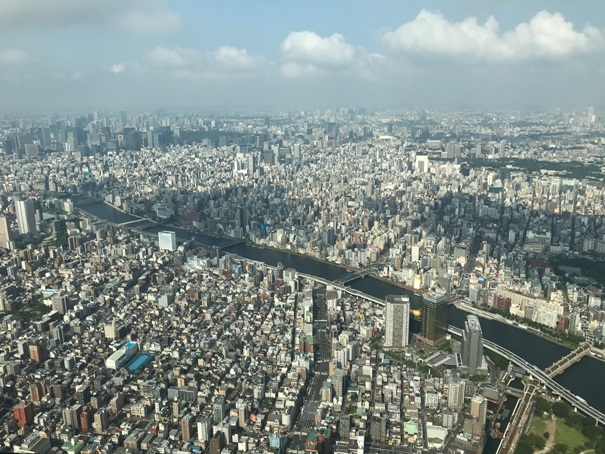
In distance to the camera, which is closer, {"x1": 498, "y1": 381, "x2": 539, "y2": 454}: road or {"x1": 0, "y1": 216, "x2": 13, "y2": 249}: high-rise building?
{"x1": 498, "y1": 381, "x2": 539, "y2": 454}: road

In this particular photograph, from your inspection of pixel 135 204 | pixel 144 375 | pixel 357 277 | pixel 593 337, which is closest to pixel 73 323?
pixel 144 375

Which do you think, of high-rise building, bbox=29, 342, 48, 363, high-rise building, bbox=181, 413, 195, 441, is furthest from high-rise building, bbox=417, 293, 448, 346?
high-rise building, bbox=29, 342, 48, 363

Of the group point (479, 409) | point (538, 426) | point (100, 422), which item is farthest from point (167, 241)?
point (538, 426)

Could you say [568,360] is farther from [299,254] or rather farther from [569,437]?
[299,254]

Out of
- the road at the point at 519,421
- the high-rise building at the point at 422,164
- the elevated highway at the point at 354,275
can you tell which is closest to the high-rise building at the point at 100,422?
the road at the point at 519,421

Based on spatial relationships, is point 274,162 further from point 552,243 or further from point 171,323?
point 171,323

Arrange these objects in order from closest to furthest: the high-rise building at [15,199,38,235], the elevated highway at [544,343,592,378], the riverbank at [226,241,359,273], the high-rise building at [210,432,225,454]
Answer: the high-rise building at [210,432,225,454] < the elevated highway at [544,343,592,378] < the riverbank at [226,241,359,273] < the high-rise building at [15,199,38,235]

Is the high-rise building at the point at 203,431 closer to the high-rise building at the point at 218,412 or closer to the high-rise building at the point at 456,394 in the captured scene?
the high-rise building at the point at 218,412

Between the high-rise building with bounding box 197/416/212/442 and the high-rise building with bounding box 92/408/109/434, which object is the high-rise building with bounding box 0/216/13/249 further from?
the high-rise building with bounding box 197/416/212/442
